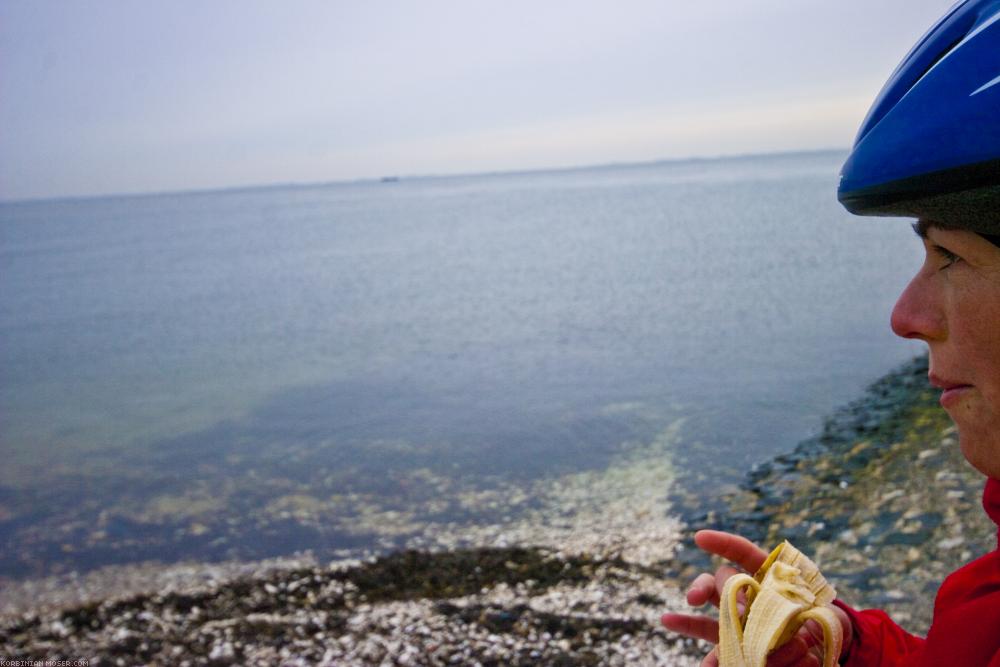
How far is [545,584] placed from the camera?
8508 millimetres

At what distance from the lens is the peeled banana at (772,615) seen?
1882mm

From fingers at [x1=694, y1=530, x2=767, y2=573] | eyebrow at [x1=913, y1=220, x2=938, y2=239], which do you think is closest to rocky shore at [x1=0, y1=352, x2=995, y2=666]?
fingers at [x1=694, y1=530, x2=767, y2=573]

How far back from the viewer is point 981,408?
163 centimetres

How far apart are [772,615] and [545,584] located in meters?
6.91

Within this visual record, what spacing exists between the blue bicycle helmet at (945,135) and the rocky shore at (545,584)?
5875mm

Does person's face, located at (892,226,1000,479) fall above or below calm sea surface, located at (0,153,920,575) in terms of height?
above

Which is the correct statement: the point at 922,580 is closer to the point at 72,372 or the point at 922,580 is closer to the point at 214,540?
the point at 214,540

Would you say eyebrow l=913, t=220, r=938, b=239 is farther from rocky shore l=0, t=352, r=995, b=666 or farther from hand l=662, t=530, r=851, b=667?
rocky shore l=0, t=352, r=995, b=666

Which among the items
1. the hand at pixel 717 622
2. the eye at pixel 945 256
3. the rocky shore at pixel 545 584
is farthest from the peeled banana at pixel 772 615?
the rocky shore at pixel 545 584

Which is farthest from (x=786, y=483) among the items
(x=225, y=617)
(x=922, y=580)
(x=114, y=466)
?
(x=114, y=466)

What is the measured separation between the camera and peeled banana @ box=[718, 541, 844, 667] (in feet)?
6.17

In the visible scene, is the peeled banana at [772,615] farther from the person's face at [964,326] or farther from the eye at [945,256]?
the eye at [945,256]

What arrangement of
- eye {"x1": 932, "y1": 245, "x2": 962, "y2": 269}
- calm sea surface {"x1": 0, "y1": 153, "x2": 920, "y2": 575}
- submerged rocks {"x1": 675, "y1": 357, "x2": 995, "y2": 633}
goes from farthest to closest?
calm sea surface {"x1": 0, "y1": 153, "x2": 920, "y2": 575}, submerged rocks {"x1": 675, "y1": 357, "x2": 995, "y2": 633}, eye {"x1": 932, "y1": 245, "x2": 962, "y2": 269}

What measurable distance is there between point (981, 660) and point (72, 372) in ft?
90.4
